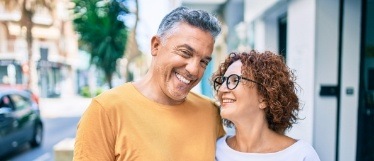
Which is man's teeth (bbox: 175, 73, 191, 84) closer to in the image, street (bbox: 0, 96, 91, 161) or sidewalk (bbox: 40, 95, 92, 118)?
street (bbox: 0, 96, 91, 161)

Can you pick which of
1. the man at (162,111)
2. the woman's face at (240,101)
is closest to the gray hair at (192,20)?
the man at (162,111)

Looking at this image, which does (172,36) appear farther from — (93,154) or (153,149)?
(93,154)

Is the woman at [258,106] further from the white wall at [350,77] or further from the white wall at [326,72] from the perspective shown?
the white wall at [350,77]

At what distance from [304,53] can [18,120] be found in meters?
6.46

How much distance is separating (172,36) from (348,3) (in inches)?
93.6

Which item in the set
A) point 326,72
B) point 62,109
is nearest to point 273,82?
point 326,72

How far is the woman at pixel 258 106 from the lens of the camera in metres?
1.69

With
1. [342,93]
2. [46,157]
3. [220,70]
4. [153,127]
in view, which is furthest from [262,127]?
[46,157]

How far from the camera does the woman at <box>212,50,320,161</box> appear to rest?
5.55 ft

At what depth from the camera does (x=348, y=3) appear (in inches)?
129

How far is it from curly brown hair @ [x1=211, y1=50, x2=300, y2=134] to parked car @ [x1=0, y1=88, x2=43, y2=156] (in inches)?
259

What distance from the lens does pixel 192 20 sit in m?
1.56

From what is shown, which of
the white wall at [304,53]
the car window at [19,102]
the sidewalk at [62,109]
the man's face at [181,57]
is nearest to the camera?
the man's face at [181,57]

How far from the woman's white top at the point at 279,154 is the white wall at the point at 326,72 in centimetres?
188
